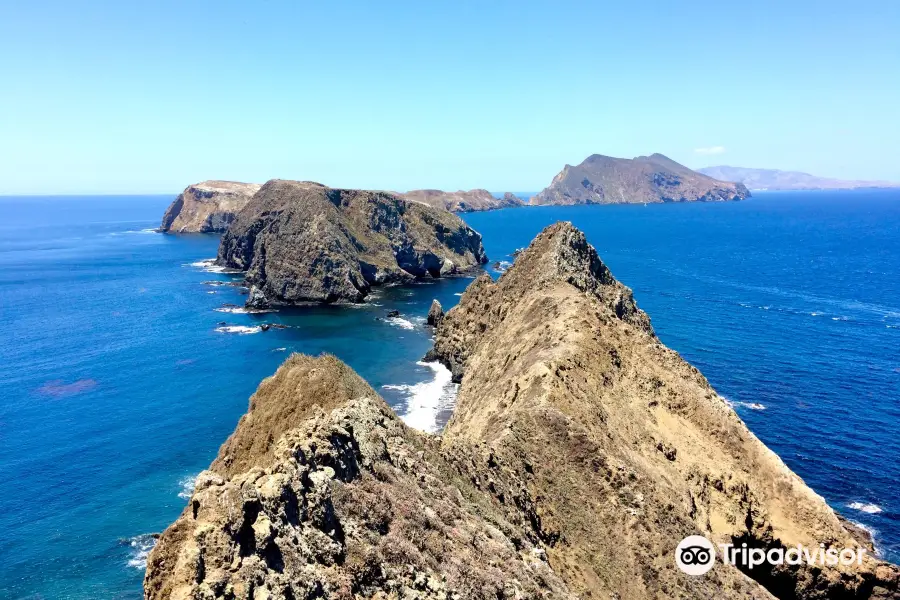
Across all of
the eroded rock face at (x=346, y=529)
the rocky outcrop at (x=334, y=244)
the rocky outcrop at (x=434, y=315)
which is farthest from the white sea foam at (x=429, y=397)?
the rocky outcrop at (x=334, y=244)

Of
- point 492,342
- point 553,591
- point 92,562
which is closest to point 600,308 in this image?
point 492,342

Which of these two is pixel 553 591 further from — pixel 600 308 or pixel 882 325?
pixel 882 325

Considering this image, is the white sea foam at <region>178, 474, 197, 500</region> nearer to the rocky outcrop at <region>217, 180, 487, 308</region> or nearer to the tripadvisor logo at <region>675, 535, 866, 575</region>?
the tripadvisor logo at <region>675, 535, 866, 575</region>

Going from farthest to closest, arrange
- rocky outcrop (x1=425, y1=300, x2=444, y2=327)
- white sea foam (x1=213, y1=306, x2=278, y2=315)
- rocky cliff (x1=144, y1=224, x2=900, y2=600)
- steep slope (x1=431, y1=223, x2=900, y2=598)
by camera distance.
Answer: white sea foam (x1=213, y1=306, x2=278, y2=315) < rocky outcrop (x1=425, y1=300, x2=444, y2=327) < steep slope (x1=431, y1=223, x2=900, y2=598) < rocky cliff (x1=144, y1=224, x2=900, y2=600)

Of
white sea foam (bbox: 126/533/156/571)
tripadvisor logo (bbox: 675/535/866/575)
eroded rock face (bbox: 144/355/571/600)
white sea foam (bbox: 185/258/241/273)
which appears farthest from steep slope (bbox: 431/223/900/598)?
white sea foam (bbox: 185/258/241/273)

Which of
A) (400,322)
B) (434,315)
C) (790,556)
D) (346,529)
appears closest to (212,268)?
(400,322)

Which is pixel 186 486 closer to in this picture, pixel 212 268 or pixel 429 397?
pixel 429 397
